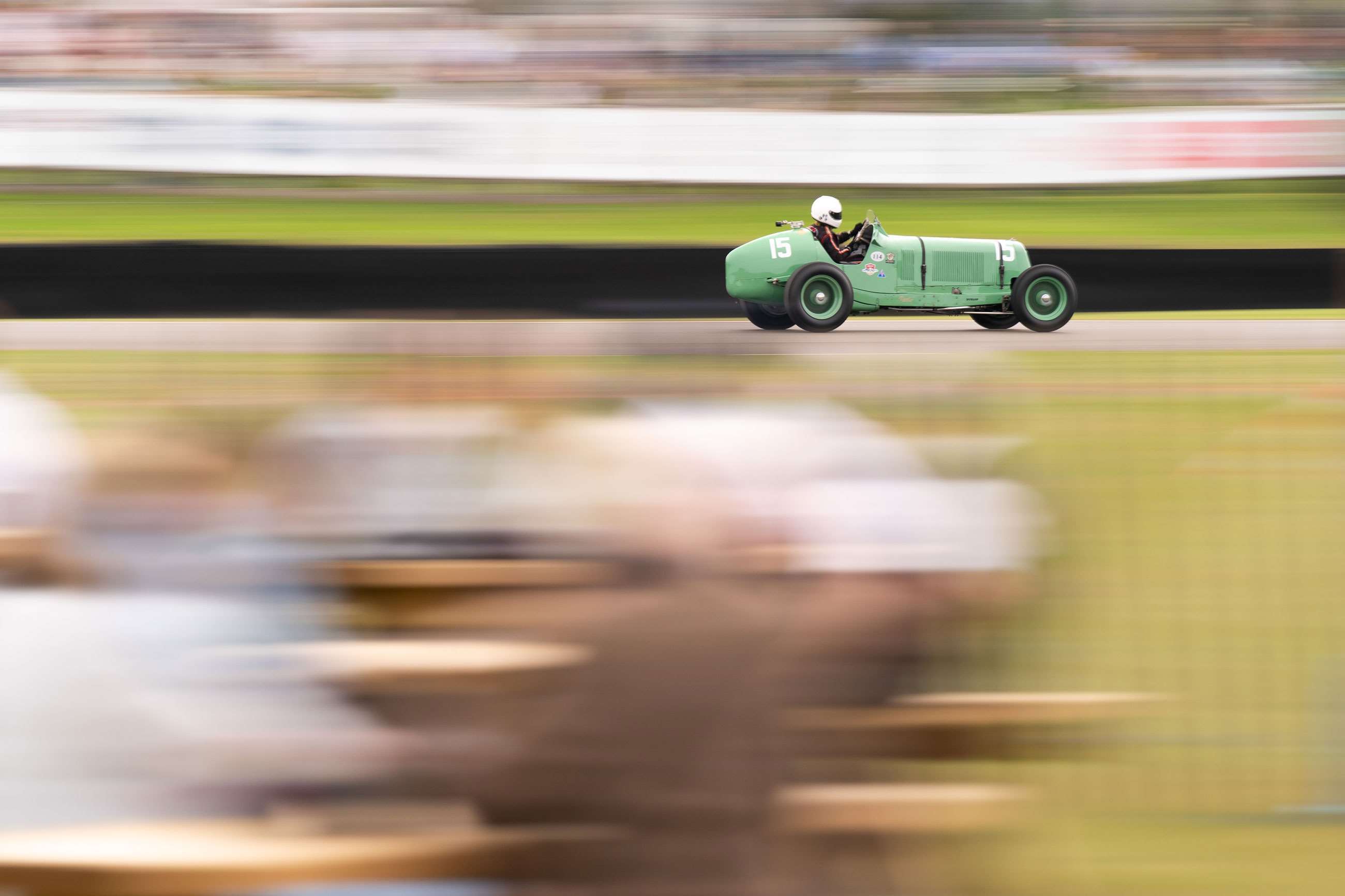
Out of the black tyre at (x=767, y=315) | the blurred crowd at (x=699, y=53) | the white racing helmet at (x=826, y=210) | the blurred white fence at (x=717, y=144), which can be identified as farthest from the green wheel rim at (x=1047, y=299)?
the blurred crowd at (x=699, y=53)

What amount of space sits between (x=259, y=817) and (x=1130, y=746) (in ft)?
6.53

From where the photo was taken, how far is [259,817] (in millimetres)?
2121

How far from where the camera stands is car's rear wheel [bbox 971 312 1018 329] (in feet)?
39.6

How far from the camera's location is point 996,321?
480 inches

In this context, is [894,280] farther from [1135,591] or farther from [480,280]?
[1135,591]

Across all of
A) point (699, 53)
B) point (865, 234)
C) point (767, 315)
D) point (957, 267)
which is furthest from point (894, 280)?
point (699, 53)

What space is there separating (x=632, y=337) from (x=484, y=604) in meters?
0.60

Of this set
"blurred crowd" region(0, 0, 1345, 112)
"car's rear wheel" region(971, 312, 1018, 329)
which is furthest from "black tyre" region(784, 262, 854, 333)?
"blurred crowd" region(0, 0, 1345, 112)

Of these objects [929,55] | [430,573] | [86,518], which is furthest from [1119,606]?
[929,55]

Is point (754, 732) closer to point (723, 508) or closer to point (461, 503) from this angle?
point (723, 508)

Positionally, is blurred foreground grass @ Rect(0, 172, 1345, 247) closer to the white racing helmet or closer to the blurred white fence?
the blurred white fence

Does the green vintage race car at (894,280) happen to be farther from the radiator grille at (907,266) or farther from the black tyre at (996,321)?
the black tyre at (996,321)

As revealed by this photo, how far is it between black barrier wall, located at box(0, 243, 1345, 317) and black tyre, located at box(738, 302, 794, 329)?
75.5 inches

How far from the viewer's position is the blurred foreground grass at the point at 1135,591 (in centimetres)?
234
